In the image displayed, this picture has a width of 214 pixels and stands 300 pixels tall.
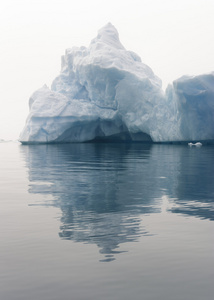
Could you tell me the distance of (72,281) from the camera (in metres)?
3.11

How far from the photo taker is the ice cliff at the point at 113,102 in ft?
93.8

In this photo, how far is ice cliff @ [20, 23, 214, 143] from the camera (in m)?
28.6

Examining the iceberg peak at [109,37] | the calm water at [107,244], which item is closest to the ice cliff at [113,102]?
the iceberg peak at [109,37]

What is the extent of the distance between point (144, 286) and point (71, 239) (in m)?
1.48

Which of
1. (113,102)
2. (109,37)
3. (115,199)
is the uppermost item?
(109,37)

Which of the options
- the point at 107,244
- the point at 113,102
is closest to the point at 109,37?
the point at 113,102

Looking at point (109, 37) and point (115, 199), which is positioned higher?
point (109, 37)

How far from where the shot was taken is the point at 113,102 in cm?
3534

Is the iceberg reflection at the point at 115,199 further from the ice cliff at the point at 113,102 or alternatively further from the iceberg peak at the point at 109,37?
the iceberg peak at the point at 109,37

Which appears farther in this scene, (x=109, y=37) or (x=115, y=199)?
(x=109, y=37)

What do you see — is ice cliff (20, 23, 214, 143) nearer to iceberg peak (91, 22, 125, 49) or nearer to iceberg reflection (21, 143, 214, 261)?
iceberg peak (91, 22, 125, 49)

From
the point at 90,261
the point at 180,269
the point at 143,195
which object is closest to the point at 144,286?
the point at 180,269

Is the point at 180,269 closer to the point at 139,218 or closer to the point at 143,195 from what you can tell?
the point at 139,218

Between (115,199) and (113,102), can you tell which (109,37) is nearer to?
(113,102)
